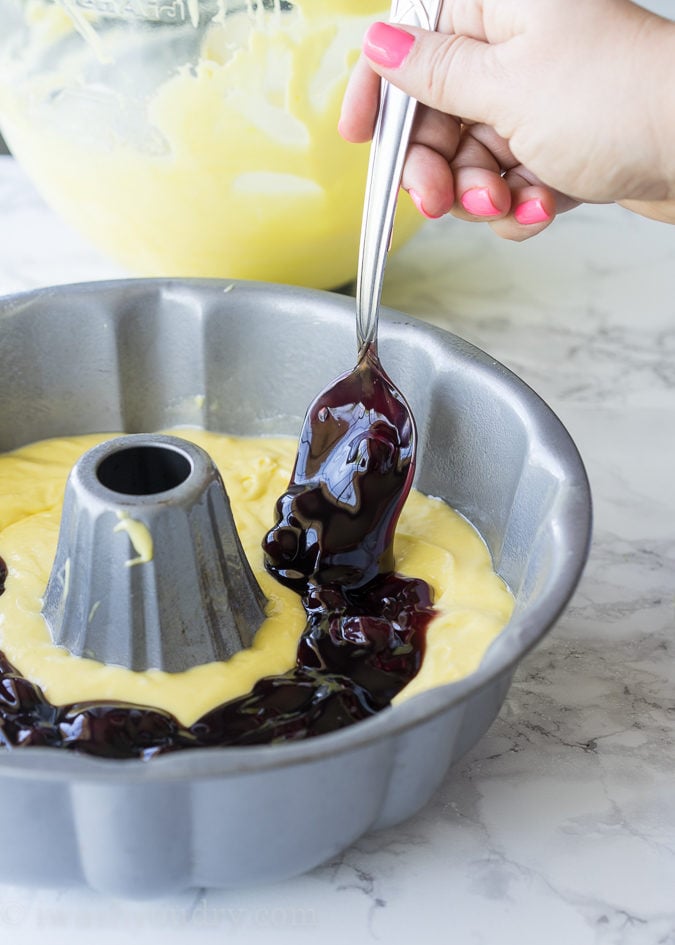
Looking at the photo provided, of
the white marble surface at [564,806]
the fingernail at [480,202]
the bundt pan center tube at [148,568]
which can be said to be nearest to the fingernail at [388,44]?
the fingernail at [480,202]

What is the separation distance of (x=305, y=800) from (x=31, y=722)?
285 mm

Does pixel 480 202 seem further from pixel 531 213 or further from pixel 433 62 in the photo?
pixel 433 62

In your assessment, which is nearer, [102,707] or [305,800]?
[305,800]

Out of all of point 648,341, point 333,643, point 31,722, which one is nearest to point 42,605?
point 31,722

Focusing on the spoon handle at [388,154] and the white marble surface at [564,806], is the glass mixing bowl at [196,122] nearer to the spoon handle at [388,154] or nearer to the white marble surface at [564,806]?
the spoon handle at [388,154]

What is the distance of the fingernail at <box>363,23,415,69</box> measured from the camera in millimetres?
979

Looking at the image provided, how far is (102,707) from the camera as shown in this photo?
89cm

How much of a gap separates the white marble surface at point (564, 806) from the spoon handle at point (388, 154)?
0.43 metres

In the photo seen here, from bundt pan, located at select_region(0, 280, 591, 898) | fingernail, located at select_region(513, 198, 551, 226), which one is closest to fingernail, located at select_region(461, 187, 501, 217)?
fingernail, located at select_region(513, 198, 551, 226)

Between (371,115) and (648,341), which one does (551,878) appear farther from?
(648,341)

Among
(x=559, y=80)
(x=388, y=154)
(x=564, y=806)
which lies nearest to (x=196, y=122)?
(x=388, y=154)

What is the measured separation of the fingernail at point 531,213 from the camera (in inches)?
47.1

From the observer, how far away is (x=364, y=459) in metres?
1.06

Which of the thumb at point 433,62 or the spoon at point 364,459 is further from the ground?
the thumb at point 433,62
